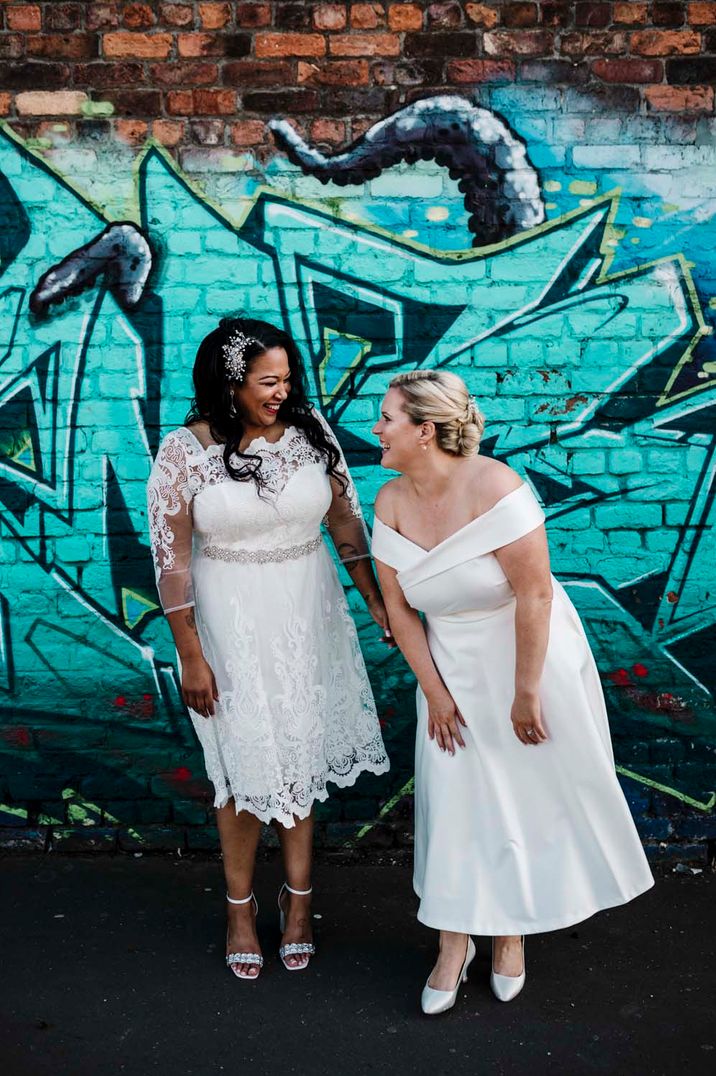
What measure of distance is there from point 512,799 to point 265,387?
56.5 inches

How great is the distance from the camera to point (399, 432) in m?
3.18

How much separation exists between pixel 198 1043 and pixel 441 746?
3.60ft

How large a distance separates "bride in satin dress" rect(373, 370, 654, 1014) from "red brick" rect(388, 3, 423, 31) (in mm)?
1600

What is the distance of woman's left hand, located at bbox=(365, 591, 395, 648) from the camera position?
141 inches

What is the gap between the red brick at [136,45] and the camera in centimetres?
404

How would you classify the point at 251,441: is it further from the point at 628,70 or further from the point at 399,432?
the point at 628,70

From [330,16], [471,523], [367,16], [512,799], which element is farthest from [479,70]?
[512,799]

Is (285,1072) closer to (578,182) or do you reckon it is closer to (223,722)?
(223,722)

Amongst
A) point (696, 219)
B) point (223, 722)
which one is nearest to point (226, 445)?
point (223, 722)

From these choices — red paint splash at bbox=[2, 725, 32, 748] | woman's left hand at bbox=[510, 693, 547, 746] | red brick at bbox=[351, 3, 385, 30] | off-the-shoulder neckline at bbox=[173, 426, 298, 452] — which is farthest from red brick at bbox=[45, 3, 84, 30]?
woman's left hand at bbox=[510, 693, 547, 746]

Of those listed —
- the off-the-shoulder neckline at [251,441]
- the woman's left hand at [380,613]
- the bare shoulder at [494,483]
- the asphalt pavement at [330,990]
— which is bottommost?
the asphalt pavement at [330,990]

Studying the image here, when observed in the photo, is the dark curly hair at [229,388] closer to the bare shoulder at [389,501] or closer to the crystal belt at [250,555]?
the crystal belt at [250,555]

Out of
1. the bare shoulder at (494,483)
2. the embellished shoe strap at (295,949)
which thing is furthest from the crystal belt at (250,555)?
the embellished shoe strap at (295,949)

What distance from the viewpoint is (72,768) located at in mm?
4430
